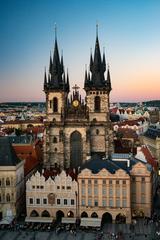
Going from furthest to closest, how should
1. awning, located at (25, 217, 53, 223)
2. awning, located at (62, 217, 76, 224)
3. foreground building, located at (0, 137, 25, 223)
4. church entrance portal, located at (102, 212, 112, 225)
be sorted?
foreground building, located at (0, 137, 25, 223) < church entrance portal, located at (102, 212, 112, 225) < awning, located at (25, 217, 53, 223) < awning, located at (62, 217, 76, 224)

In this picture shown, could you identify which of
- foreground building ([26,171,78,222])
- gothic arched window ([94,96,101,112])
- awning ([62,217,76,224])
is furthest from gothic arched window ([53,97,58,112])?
awning ([62,217,76,224])

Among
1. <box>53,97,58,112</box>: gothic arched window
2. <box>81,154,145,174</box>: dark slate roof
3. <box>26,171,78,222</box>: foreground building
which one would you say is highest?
<box>53,97,58,112</box>: gothic arched window

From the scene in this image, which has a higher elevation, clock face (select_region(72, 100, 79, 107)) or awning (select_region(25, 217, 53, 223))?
clock face (select_region(72, 100, 79, 107))

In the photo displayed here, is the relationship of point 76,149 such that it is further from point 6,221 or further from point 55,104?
point 6,221

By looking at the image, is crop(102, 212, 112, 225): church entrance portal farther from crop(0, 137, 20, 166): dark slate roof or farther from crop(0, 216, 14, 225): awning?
crop(0, 137, 20, 166): dark slate roof

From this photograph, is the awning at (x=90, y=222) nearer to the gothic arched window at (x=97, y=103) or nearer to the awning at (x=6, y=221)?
the awning at (x=6, y=221)
